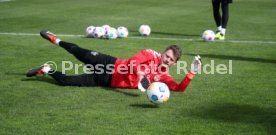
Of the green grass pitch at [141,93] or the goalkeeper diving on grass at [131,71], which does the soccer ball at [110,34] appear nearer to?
the green grass pitch at [141,93]

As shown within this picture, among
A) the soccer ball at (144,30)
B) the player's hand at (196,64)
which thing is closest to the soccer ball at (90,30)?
the soccer ball at (144,30)

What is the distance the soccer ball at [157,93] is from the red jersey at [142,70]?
0.74 meters

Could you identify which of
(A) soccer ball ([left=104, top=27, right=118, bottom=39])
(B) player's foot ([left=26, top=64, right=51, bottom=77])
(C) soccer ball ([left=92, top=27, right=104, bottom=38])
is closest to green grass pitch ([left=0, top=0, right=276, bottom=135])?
(B) player's foot ([left=26, top=64, right=51, bottom=77])

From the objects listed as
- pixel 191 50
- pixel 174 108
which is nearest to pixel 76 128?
pixel 174 108

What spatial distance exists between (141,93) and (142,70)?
38 centimetres

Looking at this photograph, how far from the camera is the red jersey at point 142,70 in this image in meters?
8.67

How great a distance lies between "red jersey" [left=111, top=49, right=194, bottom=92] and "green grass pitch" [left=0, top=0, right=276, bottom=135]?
7.2 inches

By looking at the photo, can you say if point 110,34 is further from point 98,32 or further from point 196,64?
point 196,64

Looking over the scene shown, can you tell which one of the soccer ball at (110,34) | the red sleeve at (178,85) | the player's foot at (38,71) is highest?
the player's foot at (38,71)

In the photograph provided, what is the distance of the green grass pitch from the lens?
Answer: 268 inches

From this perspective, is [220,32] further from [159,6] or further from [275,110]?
[159,6]

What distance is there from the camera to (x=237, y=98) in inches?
328

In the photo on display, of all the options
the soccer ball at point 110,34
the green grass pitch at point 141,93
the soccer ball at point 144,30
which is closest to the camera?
the green grass pitch at point 141,93

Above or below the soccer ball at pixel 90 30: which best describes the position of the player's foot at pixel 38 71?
above
